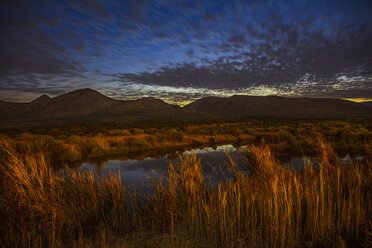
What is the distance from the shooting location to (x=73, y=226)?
369 cm

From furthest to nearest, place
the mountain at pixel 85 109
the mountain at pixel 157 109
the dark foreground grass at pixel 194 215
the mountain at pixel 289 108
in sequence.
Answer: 1. the mountain at pixel 289 108
2. the mountain at pixel 85 109
3. the mountain at pixel 157 109
4. the dark foreground grass at pixel 194 215

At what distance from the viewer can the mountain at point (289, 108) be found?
4262 inches

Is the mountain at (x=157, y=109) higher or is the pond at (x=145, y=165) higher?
the mountain at (x=157, y=109)

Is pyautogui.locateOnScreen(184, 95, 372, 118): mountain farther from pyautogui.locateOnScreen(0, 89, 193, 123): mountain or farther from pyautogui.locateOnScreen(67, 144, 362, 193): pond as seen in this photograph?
pyautogui.locateOnScreen(67, 144, 362, 193): pond

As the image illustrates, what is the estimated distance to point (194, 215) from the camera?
359cm

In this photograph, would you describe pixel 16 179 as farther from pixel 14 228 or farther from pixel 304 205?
pixel 304 205

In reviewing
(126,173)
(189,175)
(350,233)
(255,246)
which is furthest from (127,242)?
(126,173)

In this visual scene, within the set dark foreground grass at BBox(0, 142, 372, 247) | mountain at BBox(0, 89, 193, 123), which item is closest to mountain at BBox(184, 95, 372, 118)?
mountain at BBox(0, 89, 193, 123)

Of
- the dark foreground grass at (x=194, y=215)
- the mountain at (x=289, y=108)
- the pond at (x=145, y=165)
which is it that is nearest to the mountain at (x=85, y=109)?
the mountain at (x=289, y=108)

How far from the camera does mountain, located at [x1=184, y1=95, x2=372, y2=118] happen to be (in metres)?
108

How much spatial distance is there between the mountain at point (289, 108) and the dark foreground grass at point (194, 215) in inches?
4460

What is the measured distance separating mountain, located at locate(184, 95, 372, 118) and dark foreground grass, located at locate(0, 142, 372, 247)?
372ft

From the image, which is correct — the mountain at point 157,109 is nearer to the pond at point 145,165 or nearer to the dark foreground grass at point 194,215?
the pond at point 145,165

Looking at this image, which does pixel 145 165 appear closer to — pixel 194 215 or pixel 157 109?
pixel 194 215
